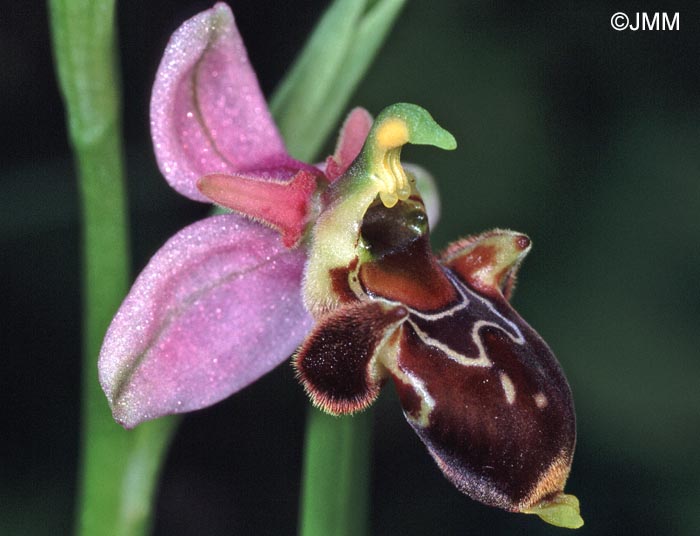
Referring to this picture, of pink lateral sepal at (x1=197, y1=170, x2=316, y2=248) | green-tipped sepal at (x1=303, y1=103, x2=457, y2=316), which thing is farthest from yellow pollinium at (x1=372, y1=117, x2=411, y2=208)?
pink lateral sepal at (x1=197, y1=170, x2=316, y2=248)

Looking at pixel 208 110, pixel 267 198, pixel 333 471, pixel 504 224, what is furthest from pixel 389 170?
pixel 504 224

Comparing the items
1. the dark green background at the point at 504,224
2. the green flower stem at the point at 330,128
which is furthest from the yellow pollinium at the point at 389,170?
the dark green background at the point at 504,224

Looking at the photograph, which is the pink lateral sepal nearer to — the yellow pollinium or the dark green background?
the yellow pollinium

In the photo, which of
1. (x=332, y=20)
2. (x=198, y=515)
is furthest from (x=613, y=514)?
(x=332, y=20)

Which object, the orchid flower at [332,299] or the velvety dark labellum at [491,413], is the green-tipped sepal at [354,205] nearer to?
the orchid flower at [332,299]

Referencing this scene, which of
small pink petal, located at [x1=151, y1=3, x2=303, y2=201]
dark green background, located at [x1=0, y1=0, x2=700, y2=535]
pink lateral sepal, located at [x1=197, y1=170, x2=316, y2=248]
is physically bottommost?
dark green background, located at [x1=0, y1=0, x2=700, y2=535]
